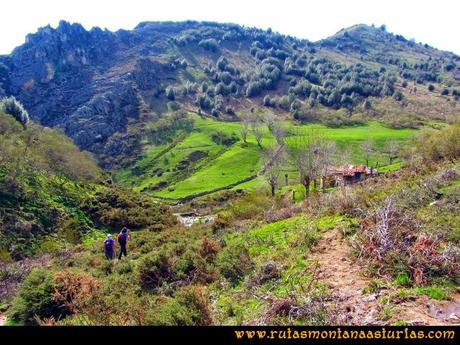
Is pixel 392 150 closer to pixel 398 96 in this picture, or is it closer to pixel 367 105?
pixel 367 105

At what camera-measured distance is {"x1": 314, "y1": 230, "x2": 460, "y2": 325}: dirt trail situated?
8.80m

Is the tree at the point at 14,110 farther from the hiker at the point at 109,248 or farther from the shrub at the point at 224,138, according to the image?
the shrub at the point at 224,138

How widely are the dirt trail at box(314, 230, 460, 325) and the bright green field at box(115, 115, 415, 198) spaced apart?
62.9 meters

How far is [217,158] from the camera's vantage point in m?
104

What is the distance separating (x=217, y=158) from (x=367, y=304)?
312 ft

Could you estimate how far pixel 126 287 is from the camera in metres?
16.0

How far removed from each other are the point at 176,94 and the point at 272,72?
162 feet

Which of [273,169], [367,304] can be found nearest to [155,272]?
[367,304]

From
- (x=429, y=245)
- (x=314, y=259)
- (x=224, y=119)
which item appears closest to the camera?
(x=429, y=245)

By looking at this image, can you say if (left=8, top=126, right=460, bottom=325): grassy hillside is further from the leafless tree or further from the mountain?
the mountain

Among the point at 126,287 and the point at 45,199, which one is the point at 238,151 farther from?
the point at 126,287

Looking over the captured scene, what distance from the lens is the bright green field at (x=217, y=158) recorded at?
8994 centimetres

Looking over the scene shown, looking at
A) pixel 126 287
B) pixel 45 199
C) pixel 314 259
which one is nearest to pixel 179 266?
pixel 126 287

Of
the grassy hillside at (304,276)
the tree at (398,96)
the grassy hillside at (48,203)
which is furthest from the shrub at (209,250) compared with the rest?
the tree at (398,96)
